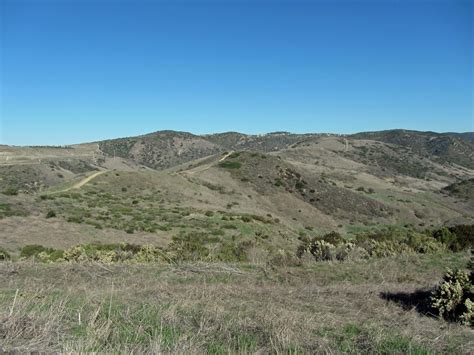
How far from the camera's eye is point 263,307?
8.52 meters

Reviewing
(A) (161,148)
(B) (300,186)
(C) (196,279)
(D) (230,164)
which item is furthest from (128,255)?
(A) (161,148)

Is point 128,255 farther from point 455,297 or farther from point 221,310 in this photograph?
point 455,297

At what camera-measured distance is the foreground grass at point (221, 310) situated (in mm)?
5676

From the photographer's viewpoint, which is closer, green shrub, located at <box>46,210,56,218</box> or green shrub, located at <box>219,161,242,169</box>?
green shrub, located at <box>46,210,56,218</box>

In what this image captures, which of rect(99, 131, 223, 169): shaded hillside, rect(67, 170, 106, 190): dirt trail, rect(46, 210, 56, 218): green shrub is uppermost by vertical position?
rect(99, 131, 223, 169): shaded hillside

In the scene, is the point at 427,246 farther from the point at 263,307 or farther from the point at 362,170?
the point at 362,170

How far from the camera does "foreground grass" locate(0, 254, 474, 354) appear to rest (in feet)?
18.6

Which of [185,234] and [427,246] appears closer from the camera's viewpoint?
[427,246]

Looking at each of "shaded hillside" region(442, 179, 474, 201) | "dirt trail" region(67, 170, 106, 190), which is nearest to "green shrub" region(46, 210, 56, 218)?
"dirt trail" region(67, 170, 106, 190)

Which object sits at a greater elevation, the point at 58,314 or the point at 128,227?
the point at 58,314

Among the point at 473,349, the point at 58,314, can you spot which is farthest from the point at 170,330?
→ the point at 473,349

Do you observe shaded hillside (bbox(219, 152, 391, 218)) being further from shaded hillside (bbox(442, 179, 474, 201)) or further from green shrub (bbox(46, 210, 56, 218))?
green shrub (bbox(46, 210, 56, 218))

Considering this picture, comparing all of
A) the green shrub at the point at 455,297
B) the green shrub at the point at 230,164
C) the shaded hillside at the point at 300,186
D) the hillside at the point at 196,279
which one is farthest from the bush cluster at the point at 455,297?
the green shrub at the point at 230,164

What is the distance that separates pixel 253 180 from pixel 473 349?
5949cm
